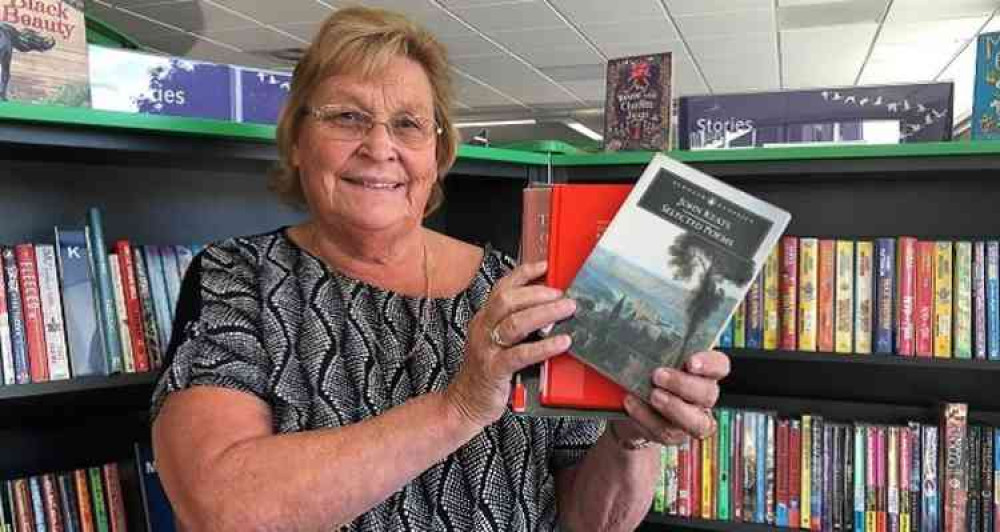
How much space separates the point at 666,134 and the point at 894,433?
829mm

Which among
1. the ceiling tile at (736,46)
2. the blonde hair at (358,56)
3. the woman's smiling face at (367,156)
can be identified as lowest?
the woman's smiling face at (367,156)

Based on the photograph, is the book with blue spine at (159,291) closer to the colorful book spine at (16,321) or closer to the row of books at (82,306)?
the row of books at (82,306)

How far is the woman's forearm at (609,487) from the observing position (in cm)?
108

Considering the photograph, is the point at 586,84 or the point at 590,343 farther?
the point at 586,84

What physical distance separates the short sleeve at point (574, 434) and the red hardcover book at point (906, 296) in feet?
3.02

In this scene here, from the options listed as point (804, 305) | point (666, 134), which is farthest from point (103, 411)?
point (804, 305)

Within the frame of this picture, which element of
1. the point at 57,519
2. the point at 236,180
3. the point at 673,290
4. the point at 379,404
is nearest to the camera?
the point at 673,290

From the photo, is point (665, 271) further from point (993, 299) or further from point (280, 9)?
point (280, 9)

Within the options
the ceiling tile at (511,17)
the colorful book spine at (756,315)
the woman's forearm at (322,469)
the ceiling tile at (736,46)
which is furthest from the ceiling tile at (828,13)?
the woman's forearm at (322,469)

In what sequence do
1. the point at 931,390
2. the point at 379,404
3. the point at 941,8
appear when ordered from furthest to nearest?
the point at 941,8, the point at 931,390, the point at 379,404

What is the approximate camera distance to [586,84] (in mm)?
7379

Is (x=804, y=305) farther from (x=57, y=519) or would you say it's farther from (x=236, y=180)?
(x=57, y=519)

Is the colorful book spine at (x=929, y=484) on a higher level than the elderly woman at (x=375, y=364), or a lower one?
lower

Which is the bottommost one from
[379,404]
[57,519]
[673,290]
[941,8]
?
[57,519]
